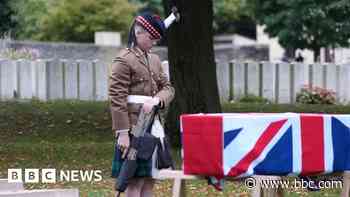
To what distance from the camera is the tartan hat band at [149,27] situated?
26.3 ft

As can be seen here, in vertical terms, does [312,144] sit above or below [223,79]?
below

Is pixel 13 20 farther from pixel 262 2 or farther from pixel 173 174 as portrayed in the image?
pixel 173 174

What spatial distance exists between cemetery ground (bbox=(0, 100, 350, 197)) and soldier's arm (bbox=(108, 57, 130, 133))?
3032mm

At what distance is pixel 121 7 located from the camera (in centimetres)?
4778

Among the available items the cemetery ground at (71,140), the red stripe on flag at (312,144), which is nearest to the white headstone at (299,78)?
the cemetery ground at (71,140)

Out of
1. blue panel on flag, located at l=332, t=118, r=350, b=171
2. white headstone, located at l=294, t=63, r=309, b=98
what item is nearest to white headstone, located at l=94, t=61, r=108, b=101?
white headstone, located at l=294, t=63, r=309, b=98

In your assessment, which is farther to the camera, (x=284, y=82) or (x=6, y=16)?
(x=6, y=16)

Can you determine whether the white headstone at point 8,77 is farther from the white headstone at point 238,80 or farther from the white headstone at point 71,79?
the white headstone at point 238,80

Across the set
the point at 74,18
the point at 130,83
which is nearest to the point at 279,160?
the point at 130,83

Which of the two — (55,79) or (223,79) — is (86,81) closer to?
(55,79)

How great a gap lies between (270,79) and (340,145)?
17392mm

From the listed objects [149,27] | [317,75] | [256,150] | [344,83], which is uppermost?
[149,27]

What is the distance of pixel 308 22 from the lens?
127 ft

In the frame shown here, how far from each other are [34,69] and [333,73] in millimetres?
7844
